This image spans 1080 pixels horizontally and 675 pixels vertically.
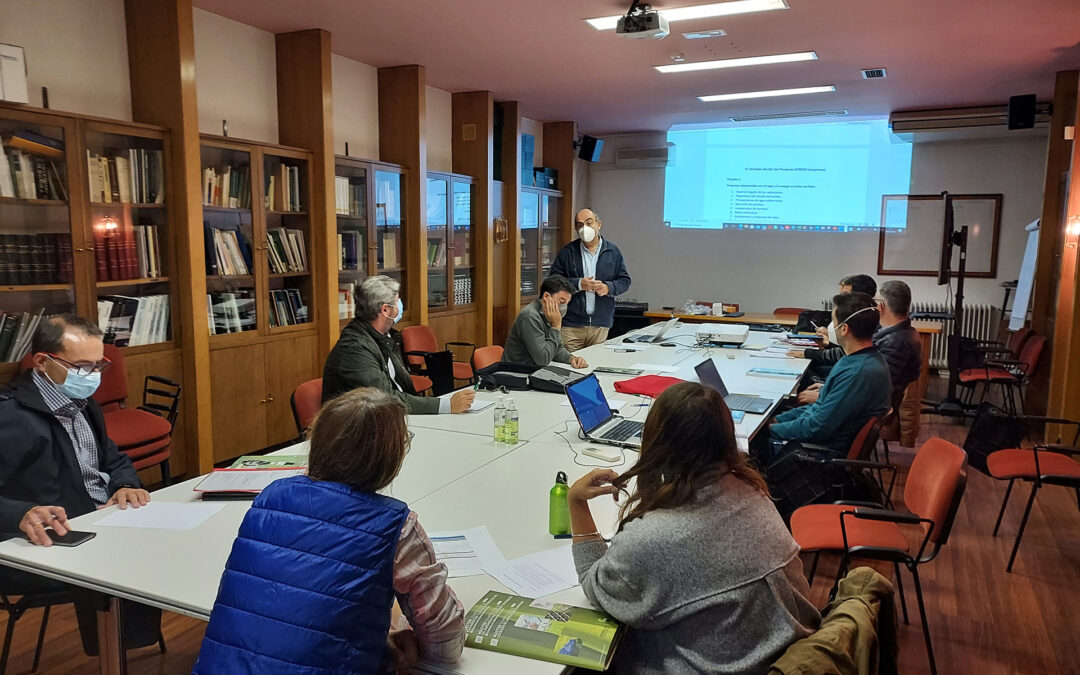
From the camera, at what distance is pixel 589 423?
10.2 ft

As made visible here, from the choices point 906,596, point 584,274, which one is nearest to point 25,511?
point 906,596

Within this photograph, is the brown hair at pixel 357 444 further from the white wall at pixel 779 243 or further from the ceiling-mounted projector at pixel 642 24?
the white wall at pixel 779 243

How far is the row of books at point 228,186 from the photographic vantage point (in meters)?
4.62

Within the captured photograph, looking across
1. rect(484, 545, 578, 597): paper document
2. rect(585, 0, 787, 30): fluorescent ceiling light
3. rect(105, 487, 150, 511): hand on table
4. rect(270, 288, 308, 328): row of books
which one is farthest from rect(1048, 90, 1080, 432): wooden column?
rect(105, 487, 150, 511): hand on table

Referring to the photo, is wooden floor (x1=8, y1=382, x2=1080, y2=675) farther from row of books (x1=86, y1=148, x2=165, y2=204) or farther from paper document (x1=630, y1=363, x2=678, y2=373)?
row of books (x1=86, y1=148, x2=165, y2=204)

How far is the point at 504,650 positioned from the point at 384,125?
5.67 meters

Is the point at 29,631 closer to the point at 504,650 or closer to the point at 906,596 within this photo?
the point at 504,650

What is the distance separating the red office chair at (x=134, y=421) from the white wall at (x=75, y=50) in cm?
142

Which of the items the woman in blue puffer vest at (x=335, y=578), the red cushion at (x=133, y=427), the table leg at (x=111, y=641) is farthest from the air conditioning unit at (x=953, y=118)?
the table leg at (x=111, y=641)

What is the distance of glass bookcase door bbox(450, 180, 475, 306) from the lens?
23.5 feet

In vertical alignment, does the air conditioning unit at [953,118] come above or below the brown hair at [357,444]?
above

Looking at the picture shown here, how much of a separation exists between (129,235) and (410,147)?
2731 millimetres

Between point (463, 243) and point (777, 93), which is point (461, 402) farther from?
point (777, 93)

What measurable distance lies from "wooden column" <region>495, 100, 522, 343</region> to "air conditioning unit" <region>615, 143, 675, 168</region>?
2219mm
